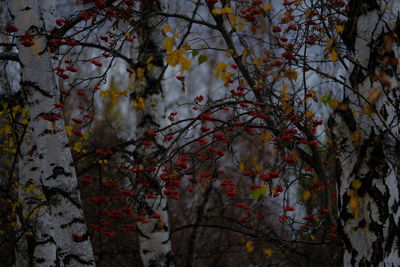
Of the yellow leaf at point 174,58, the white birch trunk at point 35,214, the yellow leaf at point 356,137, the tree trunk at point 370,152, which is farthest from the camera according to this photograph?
the white birch trunk at point 35,214

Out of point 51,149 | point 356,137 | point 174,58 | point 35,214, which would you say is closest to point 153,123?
point 35,214

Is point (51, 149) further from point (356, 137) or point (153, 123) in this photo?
point (356, 137)

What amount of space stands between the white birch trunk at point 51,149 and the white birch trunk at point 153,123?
1.39 m

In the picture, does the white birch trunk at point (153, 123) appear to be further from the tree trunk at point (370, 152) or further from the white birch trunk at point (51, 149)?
the tree trunk at point (370, 152)

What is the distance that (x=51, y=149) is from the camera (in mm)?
3625

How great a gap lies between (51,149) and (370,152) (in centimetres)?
234

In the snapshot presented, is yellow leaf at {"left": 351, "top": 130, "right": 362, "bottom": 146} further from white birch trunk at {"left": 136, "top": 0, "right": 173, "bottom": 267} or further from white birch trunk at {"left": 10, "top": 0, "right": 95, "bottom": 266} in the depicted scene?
white birch trunk at {"left": 136, "top": 0, "right": 173, "bottom": 267}

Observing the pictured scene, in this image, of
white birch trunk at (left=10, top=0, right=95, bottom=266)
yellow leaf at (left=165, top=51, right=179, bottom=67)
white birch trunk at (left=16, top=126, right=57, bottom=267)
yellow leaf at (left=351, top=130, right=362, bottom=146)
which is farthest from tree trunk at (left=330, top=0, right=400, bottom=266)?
white birch trunk at (left=16, top=126, right=57, bottom=267)

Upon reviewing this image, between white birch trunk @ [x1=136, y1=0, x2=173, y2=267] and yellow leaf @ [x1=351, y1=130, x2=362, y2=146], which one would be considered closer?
yellow leaf @ [x1=351, y1=130, x2=362, y2=146]

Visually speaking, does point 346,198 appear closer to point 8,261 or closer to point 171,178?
point 171,178

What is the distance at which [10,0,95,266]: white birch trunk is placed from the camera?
11.6ft

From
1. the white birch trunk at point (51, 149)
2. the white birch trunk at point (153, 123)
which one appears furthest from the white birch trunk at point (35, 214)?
the white birch trunk at point (51, 149)

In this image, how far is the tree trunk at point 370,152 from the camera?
→ 9.11 ft

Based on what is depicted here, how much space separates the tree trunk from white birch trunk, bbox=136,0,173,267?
2455mm
